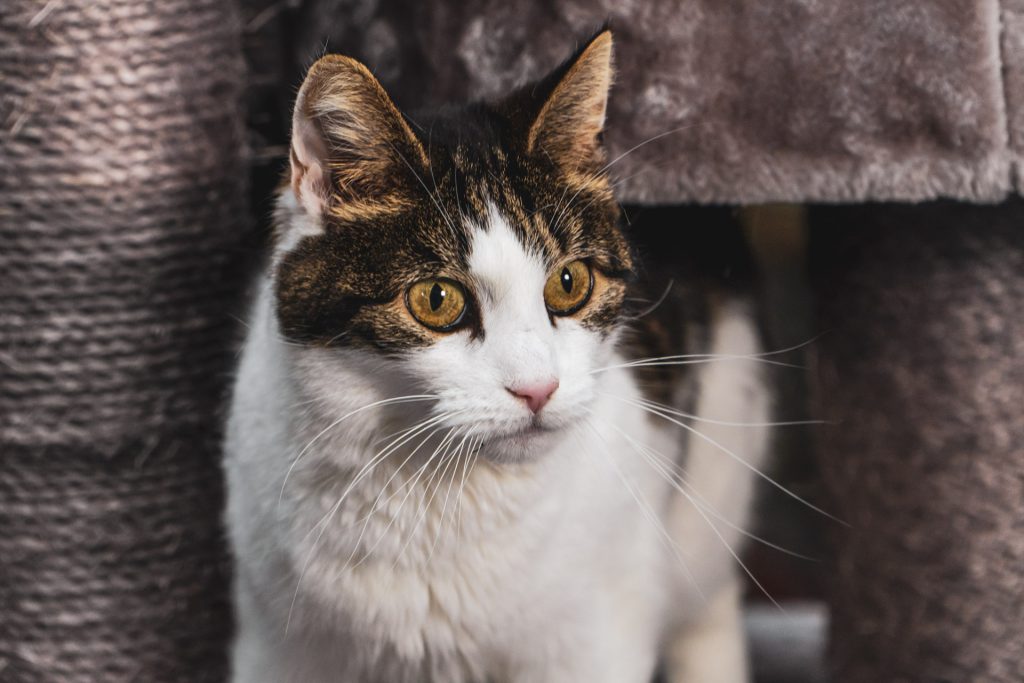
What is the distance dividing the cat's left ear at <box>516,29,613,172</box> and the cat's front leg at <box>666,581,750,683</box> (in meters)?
0.72

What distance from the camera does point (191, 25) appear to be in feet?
4.28

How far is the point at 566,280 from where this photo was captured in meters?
1.02

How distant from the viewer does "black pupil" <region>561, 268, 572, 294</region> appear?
1.02 metres

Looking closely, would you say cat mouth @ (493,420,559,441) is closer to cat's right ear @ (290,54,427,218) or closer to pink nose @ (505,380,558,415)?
pink nose @ (505,380,558,415)

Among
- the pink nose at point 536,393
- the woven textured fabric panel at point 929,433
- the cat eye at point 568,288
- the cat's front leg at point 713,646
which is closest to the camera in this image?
the pink nose at point 536,393

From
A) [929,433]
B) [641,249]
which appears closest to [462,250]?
[641,249]

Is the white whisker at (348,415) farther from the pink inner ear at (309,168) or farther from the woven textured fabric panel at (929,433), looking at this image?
the woven textured fabric panel at (929,433)

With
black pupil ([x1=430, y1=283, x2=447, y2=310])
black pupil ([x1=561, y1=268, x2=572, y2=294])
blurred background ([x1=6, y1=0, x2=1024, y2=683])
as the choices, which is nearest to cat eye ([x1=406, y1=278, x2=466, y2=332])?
black pupil ([x1=430, y1=283, x2=447, y2=310])

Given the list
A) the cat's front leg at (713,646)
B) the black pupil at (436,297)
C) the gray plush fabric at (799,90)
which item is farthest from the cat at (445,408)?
the cat's front leg at (713,646)

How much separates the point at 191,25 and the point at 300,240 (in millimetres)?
441

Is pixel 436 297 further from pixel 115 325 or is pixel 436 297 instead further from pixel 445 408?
pixel 115 325

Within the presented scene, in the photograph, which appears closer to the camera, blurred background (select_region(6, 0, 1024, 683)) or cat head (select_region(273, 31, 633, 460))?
cat head (select_region(273, 31, 633, 460))

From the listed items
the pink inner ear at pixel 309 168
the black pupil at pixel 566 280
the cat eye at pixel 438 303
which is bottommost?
the cat eye at pixel 438 303

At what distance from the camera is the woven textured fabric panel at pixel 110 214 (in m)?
1.24
